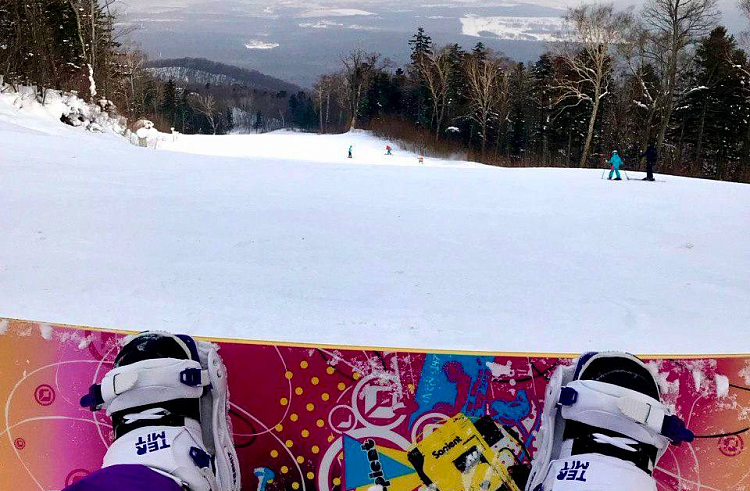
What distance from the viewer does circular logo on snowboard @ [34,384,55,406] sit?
1.58 m

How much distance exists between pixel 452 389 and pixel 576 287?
2998 millimetres

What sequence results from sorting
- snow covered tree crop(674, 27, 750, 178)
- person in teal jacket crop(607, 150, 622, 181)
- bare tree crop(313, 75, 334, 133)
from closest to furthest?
person in teal jacket crop(607, 150, 622, 181)
snow covered tree crop(674, 27, 750, 178)
bare tree crop(313, 75, 334, 133)

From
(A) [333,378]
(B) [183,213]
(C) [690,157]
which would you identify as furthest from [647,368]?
(C) [690,157]

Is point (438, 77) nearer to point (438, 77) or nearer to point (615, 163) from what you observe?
point (438, 77)

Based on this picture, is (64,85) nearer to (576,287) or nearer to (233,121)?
(576,287)

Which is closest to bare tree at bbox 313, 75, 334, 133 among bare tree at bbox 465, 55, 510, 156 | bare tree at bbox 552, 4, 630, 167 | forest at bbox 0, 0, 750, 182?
forest at bbox 0, 0, 750, 182

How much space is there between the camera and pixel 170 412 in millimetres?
1354

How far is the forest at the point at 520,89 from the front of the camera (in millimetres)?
19781

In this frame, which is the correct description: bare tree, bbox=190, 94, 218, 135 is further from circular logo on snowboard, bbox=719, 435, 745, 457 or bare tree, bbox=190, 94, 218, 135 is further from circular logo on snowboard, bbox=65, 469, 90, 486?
circular logo on snowboard, bbox=719, 435, 745, 457

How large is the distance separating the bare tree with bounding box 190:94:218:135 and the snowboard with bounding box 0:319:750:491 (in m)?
48.4

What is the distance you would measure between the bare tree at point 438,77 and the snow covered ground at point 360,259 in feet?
84.3

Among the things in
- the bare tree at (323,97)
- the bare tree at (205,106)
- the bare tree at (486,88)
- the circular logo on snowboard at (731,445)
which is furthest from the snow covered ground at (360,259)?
the bare tree at (205,106)

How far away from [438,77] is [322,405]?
34.2 m

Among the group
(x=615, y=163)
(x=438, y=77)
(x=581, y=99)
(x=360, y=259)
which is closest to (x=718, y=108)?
(x=581, y=99)
